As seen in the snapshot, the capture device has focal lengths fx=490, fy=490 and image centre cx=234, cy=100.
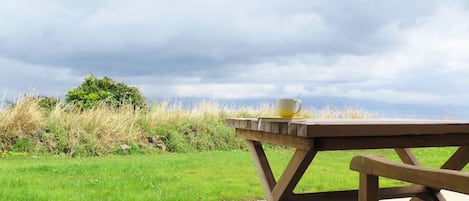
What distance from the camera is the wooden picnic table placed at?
2178mm

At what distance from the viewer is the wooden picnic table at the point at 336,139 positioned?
85.7 inches

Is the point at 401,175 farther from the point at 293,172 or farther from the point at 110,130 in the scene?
the point at 110,130

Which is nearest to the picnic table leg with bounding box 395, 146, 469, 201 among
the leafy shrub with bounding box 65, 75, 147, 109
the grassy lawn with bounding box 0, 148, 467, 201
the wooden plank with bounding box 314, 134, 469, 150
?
the wooden plank with bounding box 314, 134, 469, 150

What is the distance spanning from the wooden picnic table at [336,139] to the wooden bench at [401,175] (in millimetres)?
571

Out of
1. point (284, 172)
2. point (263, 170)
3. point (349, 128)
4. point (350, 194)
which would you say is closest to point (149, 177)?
point (263, 170)

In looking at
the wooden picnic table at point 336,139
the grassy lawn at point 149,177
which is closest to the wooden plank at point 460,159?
the wooden picnic table at point 336,139

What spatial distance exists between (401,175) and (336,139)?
816 mm

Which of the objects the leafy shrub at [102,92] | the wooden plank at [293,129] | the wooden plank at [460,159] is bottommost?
the wooden plank at [460,159]

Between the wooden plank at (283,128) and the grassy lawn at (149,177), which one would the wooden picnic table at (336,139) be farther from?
the grassy lawn at (149,177)

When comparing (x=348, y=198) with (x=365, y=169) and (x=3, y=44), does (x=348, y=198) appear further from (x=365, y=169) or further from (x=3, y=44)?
(x=3, y=44)

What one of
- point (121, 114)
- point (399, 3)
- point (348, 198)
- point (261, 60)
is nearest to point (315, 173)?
point (261, 60)

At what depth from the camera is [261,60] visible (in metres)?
6.97

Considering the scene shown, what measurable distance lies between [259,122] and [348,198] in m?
0.66

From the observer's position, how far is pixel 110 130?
A: 290 inches
